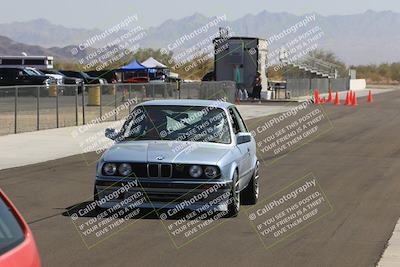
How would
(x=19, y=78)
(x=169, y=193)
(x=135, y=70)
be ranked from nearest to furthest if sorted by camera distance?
(x=169, y=193)
(x=19, y=78)
(x=135, y=70)

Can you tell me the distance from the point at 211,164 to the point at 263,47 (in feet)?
145

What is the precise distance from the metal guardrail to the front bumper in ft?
49.4

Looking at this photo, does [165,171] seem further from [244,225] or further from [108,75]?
[108,75]

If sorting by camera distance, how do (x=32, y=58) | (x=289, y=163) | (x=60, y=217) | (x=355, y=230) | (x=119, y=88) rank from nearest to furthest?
(x=355, y=230) → (x=60, y=217) → (x=289, y=163) → (x=119, y=88) → (x=32, y=58)

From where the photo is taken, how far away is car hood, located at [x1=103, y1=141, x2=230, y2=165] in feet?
31.6

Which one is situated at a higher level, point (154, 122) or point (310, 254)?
point (154, 122)

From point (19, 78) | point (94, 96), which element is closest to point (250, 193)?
point (94, 96)

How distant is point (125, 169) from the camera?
9.63 m

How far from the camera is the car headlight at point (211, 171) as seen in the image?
961 cm

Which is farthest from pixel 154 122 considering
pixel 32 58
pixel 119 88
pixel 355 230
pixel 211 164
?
pixel 32 58

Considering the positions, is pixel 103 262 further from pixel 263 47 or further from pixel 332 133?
pixel 263 47

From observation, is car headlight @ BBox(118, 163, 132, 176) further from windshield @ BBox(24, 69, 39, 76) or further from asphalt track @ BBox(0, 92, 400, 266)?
windshield @ BBox(24, 69, 39, 76)

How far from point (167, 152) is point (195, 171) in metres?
0.44

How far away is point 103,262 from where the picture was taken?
24.9ft
